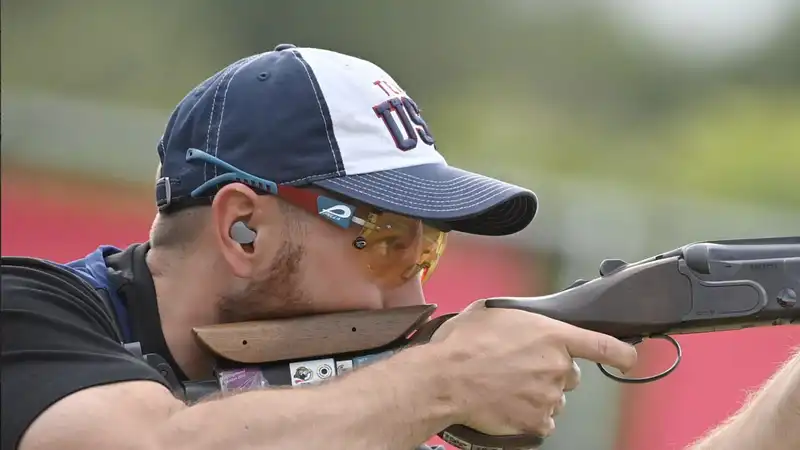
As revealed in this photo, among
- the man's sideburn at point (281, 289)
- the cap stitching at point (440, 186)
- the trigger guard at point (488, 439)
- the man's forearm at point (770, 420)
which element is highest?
the cap stitching at point (440, 186)

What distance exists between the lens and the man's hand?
1.34 metres

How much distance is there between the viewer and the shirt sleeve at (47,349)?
44.4 inches

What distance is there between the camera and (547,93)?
4.17 m

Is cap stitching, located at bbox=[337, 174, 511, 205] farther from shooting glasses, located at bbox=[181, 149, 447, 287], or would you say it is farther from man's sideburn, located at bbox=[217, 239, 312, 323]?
man's sideburn, located at bbox=[217, 239, 312, 323]

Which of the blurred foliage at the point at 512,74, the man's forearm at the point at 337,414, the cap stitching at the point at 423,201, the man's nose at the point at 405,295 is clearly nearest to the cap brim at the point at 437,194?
the cap stitching at the point at 423,201

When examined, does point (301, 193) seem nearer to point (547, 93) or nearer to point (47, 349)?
point (47, 349)

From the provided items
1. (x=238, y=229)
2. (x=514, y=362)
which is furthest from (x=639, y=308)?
(x=238, y=229)

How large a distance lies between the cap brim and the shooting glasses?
0.03m

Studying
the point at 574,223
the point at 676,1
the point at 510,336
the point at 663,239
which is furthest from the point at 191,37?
the point at 510,336

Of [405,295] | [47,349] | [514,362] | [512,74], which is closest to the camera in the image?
[47,349]

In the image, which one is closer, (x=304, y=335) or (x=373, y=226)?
(x=304, y=335)

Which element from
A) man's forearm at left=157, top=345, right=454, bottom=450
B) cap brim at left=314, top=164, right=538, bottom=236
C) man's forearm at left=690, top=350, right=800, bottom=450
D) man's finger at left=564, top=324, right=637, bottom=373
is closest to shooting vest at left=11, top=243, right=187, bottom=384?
man's forearm at left=157, top=345, right=454, bottom=450

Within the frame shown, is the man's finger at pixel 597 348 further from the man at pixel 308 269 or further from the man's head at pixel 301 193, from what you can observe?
the man's head at pixel 301 193

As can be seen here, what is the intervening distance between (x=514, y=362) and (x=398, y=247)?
30cm
